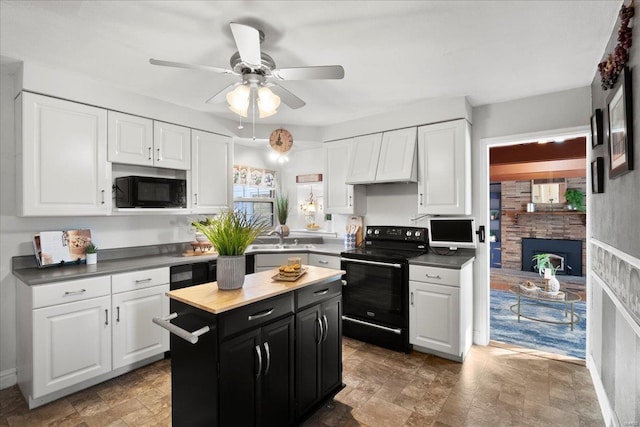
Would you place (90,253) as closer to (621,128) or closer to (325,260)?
(325,260)

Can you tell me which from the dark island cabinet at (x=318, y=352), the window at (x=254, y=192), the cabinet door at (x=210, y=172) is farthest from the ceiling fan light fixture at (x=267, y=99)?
the window at (x=254, y=192)

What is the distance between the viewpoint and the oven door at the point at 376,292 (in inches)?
121

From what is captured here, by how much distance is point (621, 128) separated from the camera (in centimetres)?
164

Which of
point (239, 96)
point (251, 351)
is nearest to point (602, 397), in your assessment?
point (251, 351)

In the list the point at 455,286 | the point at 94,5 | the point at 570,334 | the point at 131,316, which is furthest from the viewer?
the point at 570,334

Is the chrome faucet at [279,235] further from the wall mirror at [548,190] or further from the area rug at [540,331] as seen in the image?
the wall mirror at [548,190]

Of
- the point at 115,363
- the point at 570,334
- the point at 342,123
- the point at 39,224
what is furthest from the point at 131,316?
the point at 570,334

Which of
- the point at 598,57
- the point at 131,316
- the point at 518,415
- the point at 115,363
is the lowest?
the point at 518,415

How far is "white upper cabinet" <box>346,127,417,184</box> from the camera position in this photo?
335 cm

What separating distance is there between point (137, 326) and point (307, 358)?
1665mm

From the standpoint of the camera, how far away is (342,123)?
391 centimetres

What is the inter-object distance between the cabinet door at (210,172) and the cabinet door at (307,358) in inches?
82.3

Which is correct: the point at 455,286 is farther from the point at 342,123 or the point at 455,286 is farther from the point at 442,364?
the point at 342,123

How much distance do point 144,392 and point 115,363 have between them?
1.27 feet
